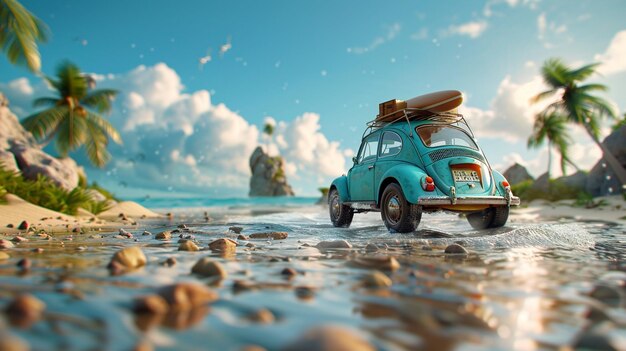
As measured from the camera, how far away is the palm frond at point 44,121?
74.4ft

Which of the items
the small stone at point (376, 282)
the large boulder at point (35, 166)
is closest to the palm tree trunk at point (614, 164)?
the small stone at point (376, 282)

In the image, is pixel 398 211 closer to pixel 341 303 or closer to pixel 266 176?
pixel 341 303

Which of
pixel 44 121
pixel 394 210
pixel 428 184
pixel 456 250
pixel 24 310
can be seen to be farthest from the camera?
pixel 44 121

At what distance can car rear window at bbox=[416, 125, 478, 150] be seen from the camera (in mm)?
6910

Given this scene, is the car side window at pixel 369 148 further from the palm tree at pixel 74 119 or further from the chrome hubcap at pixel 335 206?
the palm tree at pixel 74 119

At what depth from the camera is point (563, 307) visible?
1975 mm

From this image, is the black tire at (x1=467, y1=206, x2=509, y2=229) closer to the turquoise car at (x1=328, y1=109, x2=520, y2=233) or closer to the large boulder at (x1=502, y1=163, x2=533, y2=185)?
the turquoise car at (x1=328, y1=109, x2=520, y2=233)

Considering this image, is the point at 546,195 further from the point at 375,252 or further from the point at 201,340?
the point at 201,340

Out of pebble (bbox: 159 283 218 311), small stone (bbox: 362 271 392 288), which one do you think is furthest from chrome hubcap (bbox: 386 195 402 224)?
pebble (bbox: 159 283 218 311)

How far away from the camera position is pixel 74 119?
955 inches

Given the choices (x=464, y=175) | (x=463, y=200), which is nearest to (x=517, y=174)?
(x=464, y=175)

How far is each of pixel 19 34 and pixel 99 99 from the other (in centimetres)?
1299

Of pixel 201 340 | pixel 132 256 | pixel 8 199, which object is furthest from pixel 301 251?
pixel 8 199

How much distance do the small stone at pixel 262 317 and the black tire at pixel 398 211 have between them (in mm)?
4610
